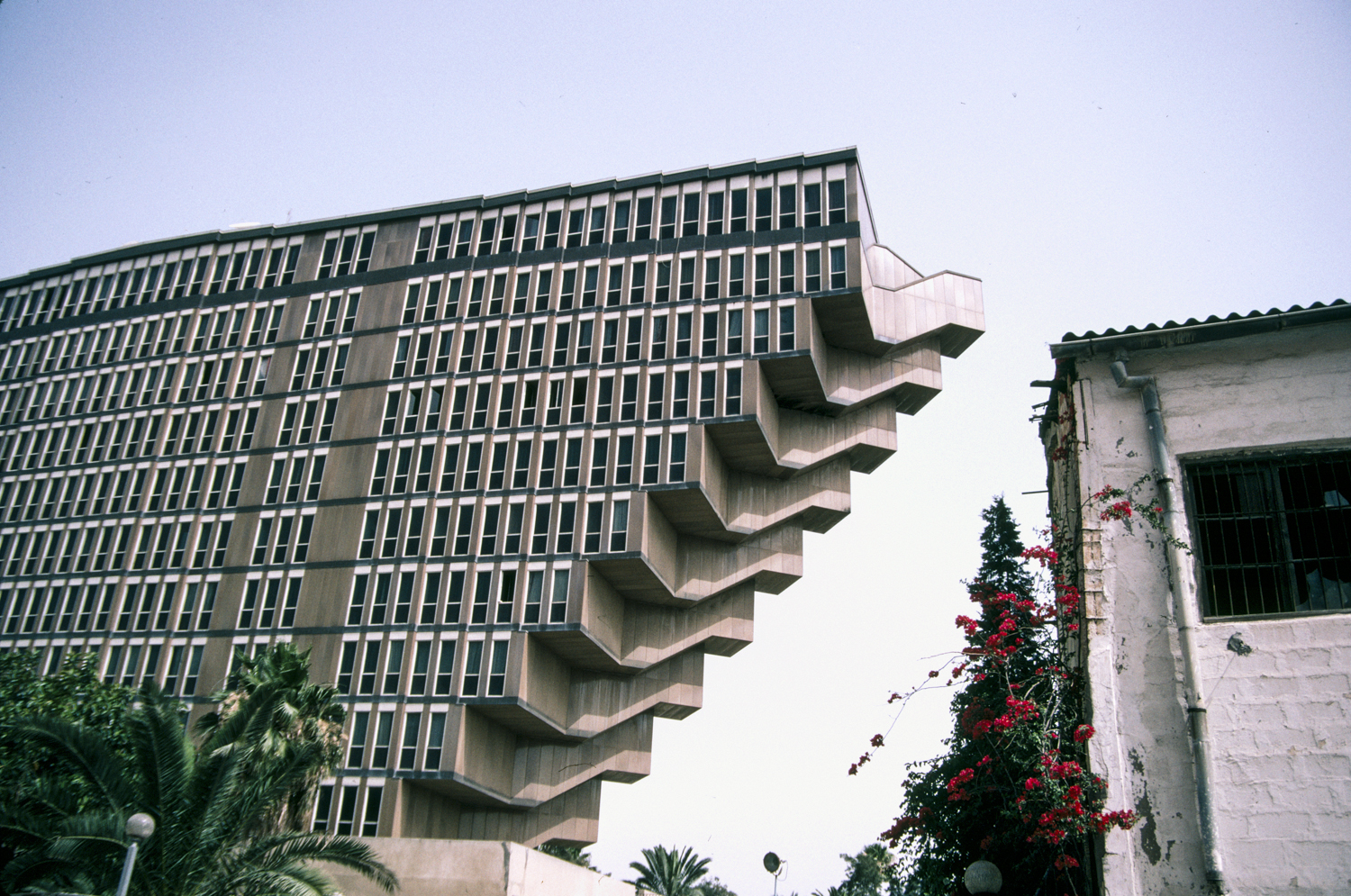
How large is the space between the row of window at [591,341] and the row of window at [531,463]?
14.8 ft

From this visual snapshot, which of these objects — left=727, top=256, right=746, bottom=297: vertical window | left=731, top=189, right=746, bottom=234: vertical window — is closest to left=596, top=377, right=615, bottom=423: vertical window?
left=727, top=256, right=746, bottom=297: vertical window

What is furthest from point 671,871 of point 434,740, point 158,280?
point 158,280

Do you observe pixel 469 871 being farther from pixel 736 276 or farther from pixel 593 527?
pixel 736 276

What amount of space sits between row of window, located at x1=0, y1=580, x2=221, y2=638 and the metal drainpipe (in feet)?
164

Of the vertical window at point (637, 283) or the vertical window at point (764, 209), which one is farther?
the vertical window at point (637, 283)

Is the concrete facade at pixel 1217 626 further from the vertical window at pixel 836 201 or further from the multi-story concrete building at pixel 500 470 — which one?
the vertical window at pixel 836 201

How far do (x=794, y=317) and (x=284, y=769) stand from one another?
3501 centimetres

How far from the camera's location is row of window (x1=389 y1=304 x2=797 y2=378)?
2094 inches

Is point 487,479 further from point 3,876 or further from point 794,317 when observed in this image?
point 3,876

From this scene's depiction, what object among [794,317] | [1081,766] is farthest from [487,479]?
[1081,766]

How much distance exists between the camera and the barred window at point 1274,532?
17.4 m

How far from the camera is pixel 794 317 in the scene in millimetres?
52562

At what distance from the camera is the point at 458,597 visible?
51812 mm

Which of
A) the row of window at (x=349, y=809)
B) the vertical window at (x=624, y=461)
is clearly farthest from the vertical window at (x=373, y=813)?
the vertical window at (x=624, y=461)
